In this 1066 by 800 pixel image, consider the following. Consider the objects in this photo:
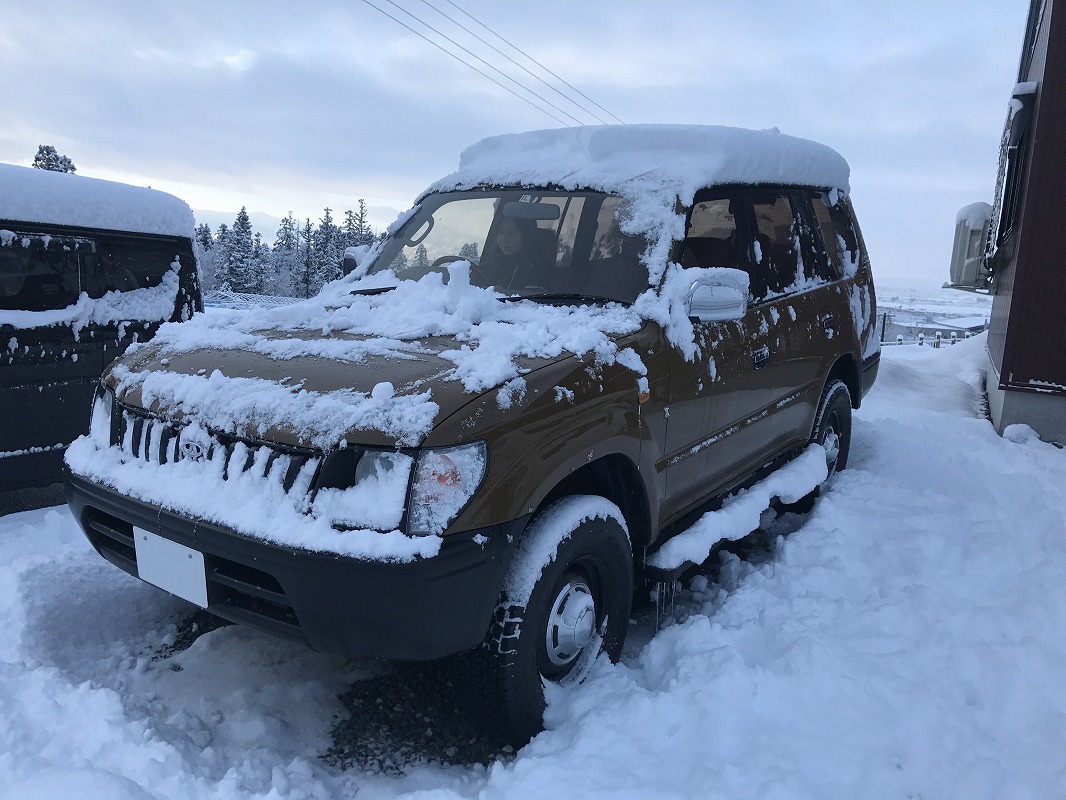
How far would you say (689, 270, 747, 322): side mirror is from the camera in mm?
2965

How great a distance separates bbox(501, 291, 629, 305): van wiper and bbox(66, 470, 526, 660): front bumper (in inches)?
44.3

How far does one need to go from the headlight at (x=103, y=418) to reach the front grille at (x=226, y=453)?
0.09m

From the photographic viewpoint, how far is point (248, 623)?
7.26ft

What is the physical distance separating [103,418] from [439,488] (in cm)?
152

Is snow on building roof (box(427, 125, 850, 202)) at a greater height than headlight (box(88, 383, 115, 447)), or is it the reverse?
snow on building roof (box(427, 125, 850, 202))

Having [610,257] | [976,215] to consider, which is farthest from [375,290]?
[976,215]

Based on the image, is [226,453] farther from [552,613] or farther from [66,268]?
[66,268]

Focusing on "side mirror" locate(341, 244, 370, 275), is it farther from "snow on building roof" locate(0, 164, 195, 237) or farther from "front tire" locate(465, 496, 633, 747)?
"front tire" locate(465, 496, 633, 747)

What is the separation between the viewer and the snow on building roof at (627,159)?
3395 mm

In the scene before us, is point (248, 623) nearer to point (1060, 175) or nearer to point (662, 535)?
point (662, 535)

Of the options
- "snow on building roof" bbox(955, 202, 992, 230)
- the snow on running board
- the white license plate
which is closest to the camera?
the white license plate

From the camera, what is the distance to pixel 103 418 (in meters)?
2.78

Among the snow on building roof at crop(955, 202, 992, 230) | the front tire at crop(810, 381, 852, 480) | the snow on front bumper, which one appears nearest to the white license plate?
the snow on front bumper

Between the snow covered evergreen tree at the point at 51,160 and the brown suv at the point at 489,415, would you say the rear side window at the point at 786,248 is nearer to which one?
→ the brown suv at the point at 489,415
